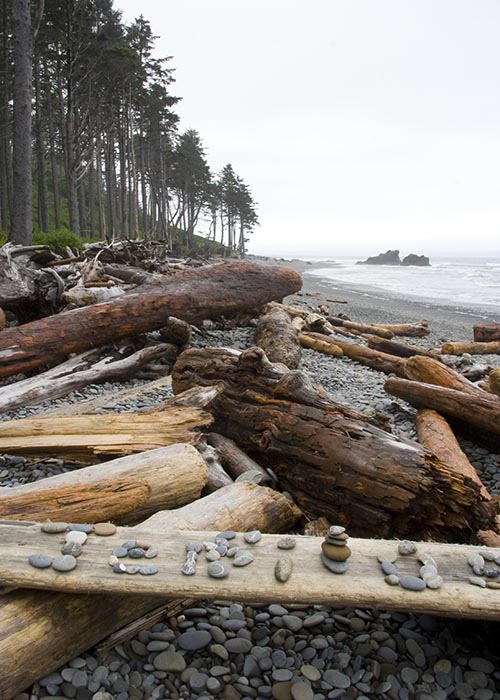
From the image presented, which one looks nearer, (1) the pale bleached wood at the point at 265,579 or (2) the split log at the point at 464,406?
(1) the pale bleached wood at the point at 265,579

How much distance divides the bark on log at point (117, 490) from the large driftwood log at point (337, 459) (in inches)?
29.2

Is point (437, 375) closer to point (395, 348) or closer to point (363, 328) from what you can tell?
point (395, 348)

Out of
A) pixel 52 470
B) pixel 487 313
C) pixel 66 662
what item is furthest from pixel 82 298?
pixel 487 313

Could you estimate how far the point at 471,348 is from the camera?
10.3 metres

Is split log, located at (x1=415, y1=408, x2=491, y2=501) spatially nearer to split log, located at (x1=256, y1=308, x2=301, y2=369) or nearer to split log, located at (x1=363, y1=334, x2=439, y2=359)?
split log, located at (x1=256, y1=308, x2=301, y2=369)

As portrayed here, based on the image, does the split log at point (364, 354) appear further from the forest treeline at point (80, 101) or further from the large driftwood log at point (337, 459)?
the forest treeline at point (80, 101)

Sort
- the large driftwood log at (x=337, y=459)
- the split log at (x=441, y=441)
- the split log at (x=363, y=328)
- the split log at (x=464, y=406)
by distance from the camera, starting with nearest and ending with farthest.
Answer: the large driftwood log at (x=337, y=459) → the split log at (x=441, y=441) → the split log at (x=464, y=406) → the split log at (x=363, y=328)

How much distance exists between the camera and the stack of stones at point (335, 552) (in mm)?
2145

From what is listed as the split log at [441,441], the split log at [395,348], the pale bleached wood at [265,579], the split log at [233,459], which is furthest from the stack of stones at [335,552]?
the split log at [395,348]

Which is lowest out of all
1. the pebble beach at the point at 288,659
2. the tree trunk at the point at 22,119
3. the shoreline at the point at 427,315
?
the shoreline at the point at 427,315

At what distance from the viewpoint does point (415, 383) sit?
5.17m

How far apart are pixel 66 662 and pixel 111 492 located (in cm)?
91

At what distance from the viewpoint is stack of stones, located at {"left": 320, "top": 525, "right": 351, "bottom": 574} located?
84.4 inches

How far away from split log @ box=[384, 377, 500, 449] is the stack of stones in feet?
9.53
